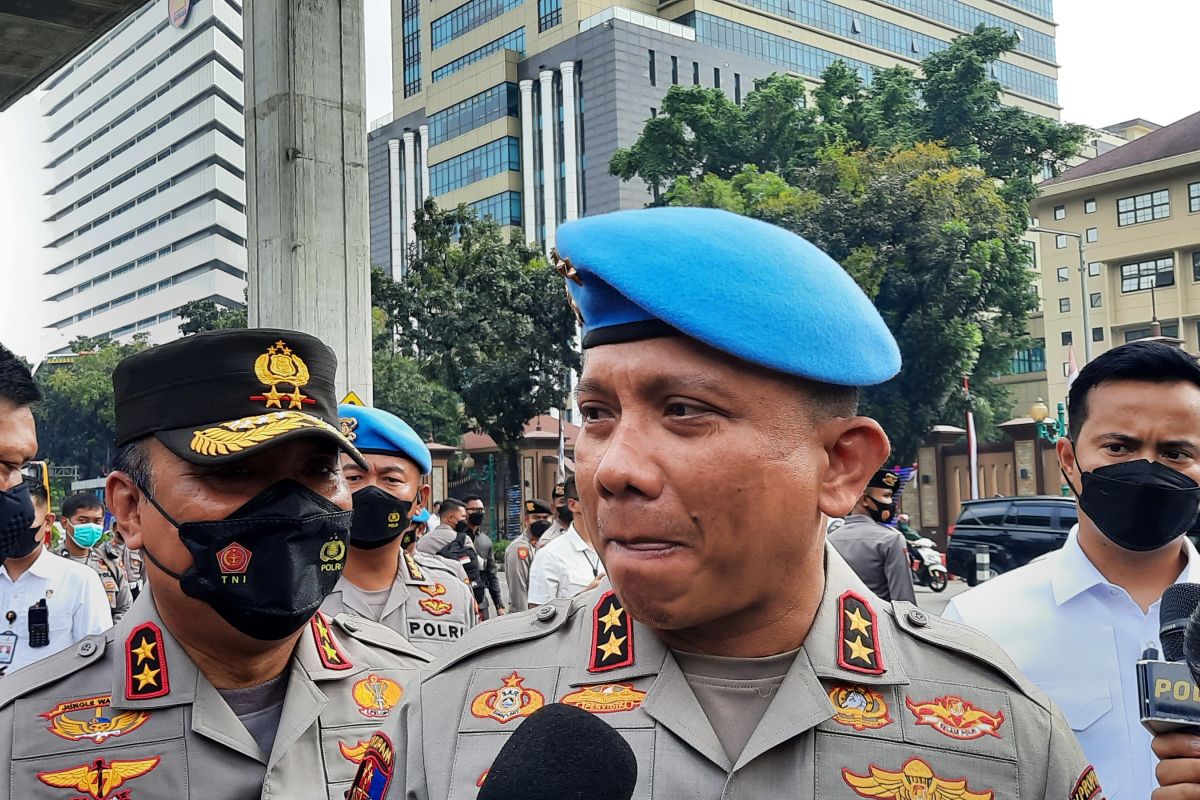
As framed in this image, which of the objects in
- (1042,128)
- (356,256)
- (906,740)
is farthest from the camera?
(1042,128)

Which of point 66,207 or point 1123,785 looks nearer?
point 1123,785

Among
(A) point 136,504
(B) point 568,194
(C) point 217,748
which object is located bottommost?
(C) point 217,748

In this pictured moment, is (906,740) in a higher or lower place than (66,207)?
lower

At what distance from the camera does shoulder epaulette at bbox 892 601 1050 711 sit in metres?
1.71

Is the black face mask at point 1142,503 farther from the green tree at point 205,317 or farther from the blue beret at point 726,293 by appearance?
the green tree at point 205,317

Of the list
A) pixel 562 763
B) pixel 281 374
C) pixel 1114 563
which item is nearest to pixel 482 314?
pixel 1114 563

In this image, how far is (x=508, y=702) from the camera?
1654 millimetres

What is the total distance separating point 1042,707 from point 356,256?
6586 mm

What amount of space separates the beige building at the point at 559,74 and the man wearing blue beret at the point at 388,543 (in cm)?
4921

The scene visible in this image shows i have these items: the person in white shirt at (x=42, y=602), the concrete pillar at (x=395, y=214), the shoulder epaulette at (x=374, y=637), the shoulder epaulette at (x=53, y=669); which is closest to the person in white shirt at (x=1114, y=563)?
the shoulder epaulette at (x=374, y=637)

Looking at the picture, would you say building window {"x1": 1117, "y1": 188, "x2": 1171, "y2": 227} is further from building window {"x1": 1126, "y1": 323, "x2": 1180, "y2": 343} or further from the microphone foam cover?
the microphone foam cover

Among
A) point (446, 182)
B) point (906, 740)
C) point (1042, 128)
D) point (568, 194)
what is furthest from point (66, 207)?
point (906, 740)

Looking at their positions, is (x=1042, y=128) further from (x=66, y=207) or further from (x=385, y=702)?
(x=66, y=207)

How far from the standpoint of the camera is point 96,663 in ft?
7.79
